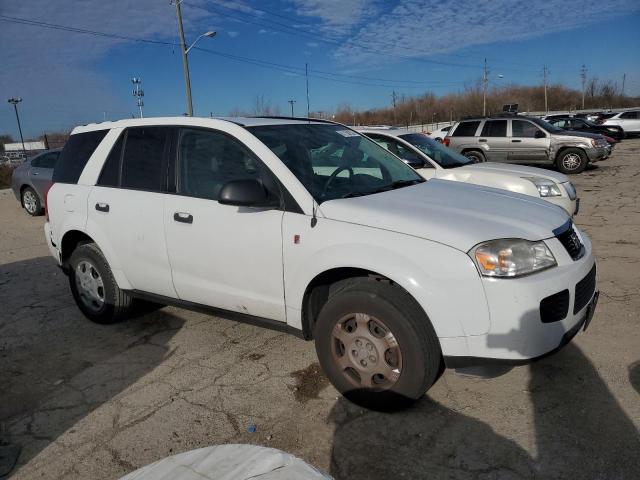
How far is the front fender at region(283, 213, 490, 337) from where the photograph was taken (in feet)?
8.57

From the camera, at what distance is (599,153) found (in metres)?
15.0

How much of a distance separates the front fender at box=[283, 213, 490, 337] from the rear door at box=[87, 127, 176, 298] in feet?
4.37

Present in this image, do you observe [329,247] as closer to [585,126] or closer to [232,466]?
[232,466]

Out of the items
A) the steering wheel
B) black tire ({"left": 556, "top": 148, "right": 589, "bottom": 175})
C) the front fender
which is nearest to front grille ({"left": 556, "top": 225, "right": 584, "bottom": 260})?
the front fender

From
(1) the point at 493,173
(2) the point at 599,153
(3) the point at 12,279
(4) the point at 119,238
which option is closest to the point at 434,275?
(4) the point at 119,238

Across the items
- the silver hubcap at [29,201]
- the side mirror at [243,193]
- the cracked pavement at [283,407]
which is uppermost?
the side mirror at [243,193]

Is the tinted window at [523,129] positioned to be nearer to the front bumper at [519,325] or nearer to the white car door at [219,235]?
the white car door at [219,235]

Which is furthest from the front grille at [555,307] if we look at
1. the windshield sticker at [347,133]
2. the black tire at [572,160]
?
the black tire at [572,160]

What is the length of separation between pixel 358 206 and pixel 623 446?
6.25 ft

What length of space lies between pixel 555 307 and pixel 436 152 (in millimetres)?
5436

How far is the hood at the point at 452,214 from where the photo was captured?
274cm

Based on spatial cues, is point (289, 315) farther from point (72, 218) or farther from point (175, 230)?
point (72, 218)

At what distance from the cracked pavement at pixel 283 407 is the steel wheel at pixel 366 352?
0.72 ft

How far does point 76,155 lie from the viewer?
15.3 ft
